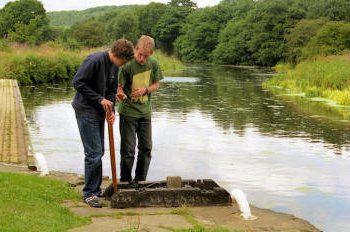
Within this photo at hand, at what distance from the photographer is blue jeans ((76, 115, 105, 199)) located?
20.4ft

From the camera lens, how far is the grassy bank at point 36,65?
100 feet

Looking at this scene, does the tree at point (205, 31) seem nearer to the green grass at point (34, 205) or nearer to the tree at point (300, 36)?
the tree at point (300, 36)

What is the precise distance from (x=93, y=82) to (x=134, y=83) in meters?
0.93

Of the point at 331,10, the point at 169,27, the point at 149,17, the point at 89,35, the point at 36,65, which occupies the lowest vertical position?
the point at 36,65

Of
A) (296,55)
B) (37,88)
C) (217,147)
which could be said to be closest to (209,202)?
(217,147)

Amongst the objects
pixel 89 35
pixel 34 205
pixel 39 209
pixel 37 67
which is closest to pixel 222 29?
pixel 89 35

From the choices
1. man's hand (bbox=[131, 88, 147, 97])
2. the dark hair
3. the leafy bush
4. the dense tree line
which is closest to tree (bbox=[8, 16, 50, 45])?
the dense tree line

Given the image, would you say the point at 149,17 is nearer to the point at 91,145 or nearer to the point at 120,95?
the point at 120,95

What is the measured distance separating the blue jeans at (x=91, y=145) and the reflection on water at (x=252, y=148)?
2.58m

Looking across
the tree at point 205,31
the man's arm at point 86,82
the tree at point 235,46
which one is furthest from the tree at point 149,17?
the man's arm at point 86,82

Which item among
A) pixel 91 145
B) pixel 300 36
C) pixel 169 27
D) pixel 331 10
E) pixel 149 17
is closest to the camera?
pixel 91 145

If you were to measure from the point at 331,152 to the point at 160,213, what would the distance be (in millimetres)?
6911

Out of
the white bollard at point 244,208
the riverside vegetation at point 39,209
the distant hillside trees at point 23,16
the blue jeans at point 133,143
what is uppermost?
the distant hillside trees at point 23,16

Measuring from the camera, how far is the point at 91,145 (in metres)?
6.23
